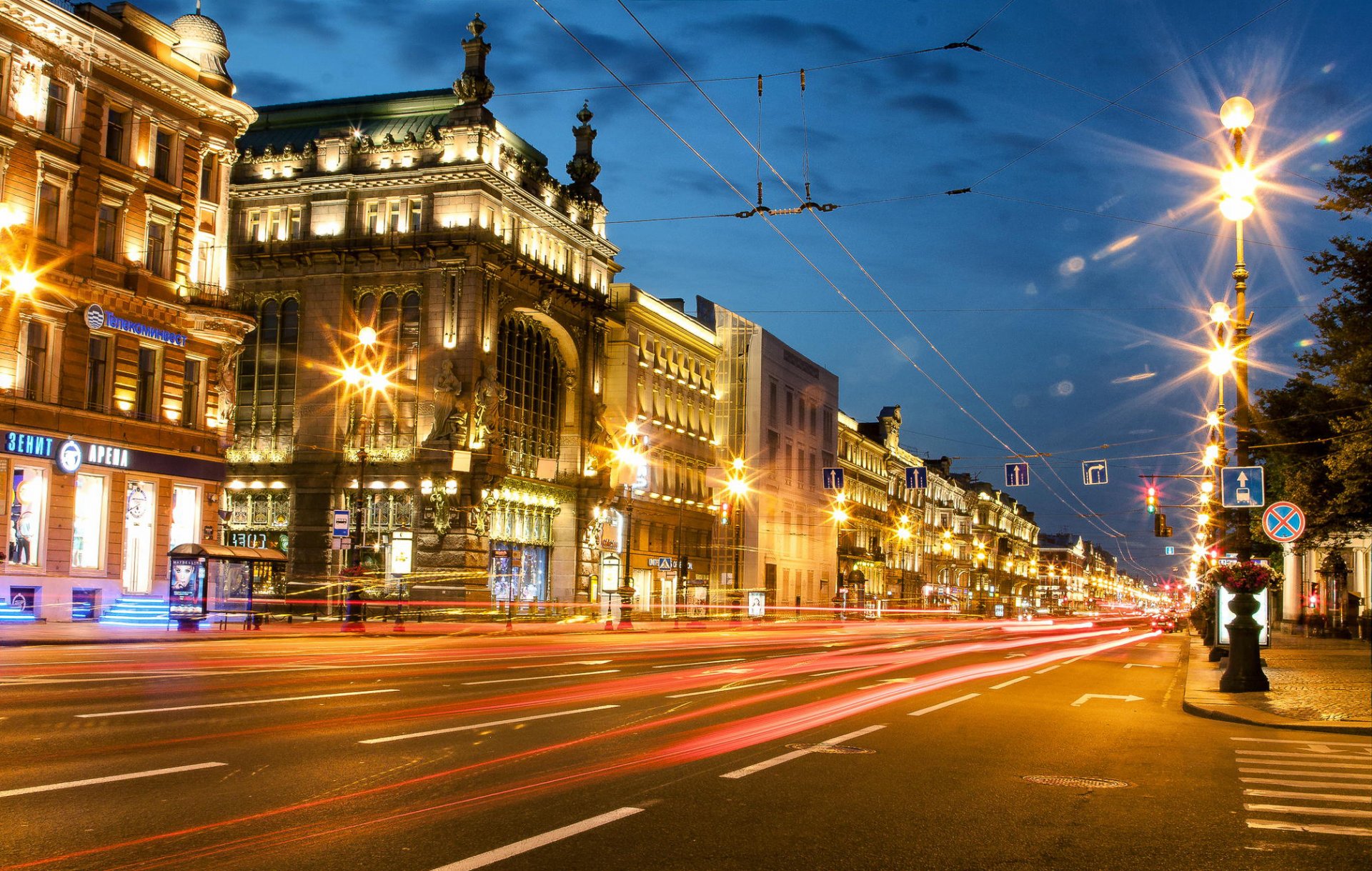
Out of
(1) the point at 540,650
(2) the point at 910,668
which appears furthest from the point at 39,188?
(2) the point at 910,668

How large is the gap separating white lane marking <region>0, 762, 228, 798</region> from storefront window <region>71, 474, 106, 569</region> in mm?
32469

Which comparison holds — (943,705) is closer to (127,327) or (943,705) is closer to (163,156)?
(127,327)

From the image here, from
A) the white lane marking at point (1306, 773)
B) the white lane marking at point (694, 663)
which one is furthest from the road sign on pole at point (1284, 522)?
the white lane marking at point (694, 663)

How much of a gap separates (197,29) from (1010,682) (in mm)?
38970

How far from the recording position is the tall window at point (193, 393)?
4412 cm

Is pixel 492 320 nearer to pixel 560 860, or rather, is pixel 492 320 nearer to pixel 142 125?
pixel 142 125

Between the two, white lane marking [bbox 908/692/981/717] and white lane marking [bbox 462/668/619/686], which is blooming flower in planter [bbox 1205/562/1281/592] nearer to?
white lane marking [bbox 908/692/981/717]

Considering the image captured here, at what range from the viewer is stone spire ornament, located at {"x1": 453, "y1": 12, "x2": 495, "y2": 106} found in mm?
58969

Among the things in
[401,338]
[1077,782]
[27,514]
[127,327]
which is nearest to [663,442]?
[401,338]

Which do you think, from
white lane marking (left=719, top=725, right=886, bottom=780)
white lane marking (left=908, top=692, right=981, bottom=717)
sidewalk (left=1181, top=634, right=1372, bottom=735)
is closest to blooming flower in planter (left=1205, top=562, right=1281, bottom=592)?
sidewalk (left=1181, top=634, right=1372, bottom=735)

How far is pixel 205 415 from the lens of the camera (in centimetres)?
4472

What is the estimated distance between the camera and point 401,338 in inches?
2317

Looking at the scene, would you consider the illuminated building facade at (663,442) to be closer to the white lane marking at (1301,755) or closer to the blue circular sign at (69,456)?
the blue circular sign at (69,456)

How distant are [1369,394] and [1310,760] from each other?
70.1 ft
